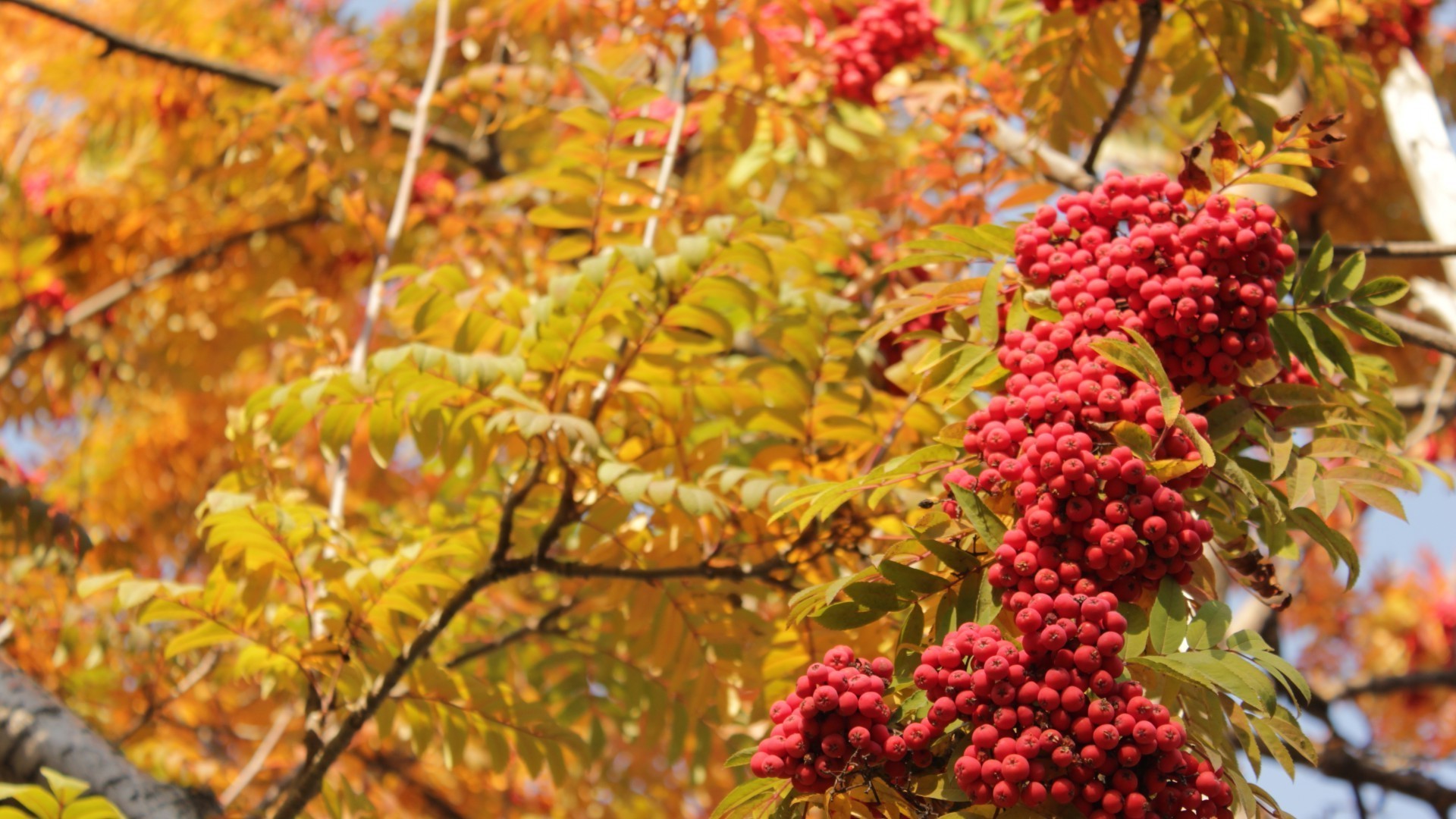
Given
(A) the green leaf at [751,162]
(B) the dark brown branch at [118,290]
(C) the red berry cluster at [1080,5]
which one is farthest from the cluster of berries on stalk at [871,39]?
(B) the dark brown branch at [118,290]

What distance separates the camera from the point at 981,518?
1531 mm

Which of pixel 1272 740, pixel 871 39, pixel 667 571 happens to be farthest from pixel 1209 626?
pixel 871 39

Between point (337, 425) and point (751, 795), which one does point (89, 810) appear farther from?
point (751, 795)

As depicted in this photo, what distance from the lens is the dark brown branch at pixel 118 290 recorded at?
4711 millimetres

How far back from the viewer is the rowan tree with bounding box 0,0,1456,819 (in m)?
1.50

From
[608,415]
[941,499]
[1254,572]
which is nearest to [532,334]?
[608,415]

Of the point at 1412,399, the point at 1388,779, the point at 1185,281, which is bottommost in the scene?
the point at 1388,779

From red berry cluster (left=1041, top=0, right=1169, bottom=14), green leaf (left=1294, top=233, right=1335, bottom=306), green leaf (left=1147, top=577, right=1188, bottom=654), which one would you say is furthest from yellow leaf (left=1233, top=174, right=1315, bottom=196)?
red berry cluster (left=1041, top=0, right=1169, bottom=14)

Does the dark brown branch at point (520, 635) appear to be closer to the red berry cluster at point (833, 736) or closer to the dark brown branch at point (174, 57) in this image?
the red berry cluster at point (833, 736)

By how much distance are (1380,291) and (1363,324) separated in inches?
3.4

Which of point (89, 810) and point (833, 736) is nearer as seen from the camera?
point (833, 736)

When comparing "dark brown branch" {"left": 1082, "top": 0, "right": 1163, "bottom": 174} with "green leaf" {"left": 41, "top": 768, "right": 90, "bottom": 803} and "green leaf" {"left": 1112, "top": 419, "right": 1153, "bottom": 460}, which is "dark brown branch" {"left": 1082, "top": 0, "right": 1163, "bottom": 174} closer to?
"green leaf" {"left": 1112, "top": 419, "right": 1153, "bottom": 460}

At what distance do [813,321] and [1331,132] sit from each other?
3.74 ft

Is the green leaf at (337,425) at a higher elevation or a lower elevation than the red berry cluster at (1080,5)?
lower
